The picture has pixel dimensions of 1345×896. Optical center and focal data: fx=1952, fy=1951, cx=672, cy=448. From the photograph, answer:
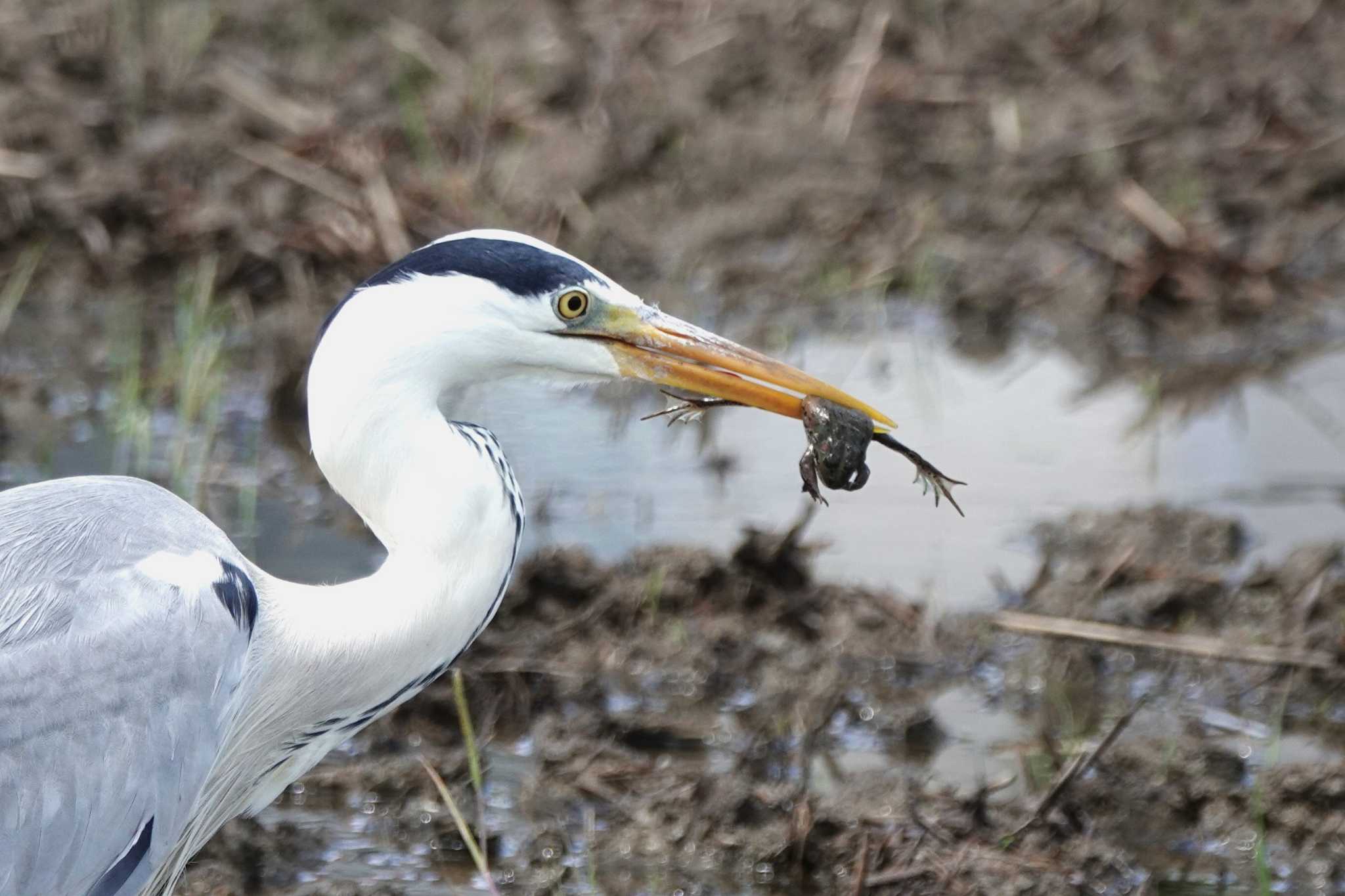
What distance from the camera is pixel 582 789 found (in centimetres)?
455

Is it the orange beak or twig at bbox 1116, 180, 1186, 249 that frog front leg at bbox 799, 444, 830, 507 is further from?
twig at bbox 1116, 180, 1186, 249

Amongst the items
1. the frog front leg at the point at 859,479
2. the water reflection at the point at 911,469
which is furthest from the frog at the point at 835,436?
the water reflection at the point at 911,469

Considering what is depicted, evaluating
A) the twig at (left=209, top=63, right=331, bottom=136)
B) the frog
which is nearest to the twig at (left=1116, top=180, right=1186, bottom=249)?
the twig at (left=209, top=63, right=331, bottom=136)

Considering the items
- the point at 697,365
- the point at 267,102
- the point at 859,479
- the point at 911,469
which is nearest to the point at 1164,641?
the point at 911,469

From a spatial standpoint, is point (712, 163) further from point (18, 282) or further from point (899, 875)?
point (899, 875)

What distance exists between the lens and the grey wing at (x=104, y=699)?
11.3ft

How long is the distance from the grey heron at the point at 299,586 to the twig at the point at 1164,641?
5.37ft

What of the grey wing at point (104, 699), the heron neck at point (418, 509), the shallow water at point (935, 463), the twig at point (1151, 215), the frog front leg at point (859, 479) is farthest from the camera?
the twig at point (1151, 215)

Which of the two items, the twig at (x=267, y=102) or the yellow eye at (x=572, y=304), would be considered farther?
the twig at (x=267, y=102)

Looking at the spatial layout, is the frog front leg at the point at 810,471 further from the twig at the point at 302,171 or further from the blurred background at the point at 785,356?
the twig at the point at 302,171

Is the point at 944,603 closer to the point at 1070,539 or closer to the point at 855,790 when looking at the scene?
the point at 1070,539

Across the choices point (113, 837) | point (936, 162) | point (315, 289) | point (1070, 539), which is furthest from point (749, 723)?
point (936, 162)

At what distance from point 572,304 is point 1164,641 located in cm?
224

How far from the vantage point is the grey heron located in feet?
11.4
